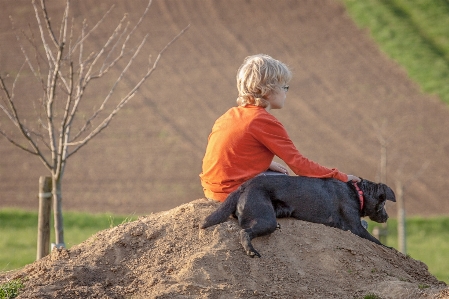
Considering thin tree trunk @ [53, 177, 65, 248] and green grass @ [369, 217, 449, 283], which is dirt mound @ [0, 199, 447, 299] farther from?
green grass @ [369, 217, 449, 283]

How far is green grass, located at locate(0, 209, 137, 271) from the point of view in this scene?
44.6ft

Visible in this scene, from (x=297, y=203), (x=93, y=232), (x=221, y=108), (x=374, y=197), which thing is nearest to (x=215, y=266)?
(x=297, y=203)

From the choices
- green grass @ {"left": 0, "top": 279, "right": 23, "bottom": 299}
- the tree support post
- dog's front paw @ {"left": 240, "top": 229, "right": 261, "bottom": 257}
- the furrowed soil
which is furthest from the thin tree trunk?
dog's front paw @ {"left": 240, "top": 229, "right": 261, "bottom": 257}

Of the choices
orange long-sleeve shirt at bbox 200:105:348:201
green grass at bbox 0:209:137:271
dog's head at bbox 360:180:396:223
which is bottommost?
green grass at bbox 0:209:137:271

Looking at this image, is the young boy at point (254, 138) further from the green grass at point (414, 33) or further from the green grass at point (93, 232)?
the green grass at point (414, 33)

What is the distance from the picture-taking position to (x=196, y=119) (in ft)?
64.6

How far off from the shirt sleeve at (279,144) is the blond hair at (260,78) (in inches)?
8.7

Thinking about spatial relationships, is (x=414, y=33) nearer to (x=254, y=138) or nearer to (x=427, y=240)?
(x=427, y=240)

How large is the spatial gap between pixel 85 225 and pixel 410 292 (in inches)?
444

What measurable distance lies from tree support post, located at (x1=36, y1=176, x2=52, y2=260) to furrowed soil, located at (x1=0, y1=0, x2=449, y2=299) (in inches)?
32.3

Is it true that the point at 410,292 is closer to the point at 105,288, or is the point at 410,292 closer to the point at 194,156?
the point at 105,288

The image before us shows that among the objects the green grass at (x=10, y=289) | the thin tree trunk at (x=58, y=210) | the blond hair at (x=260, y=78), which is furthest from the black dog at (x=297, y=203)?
the thin tree trunk at (x=58, y=210)

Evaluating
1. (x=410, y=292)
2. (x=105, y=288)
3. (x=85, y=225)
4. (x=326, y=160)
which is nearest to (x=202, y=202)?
(x=105, y=288)

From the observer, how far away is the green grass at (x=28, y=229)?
13583 mm
